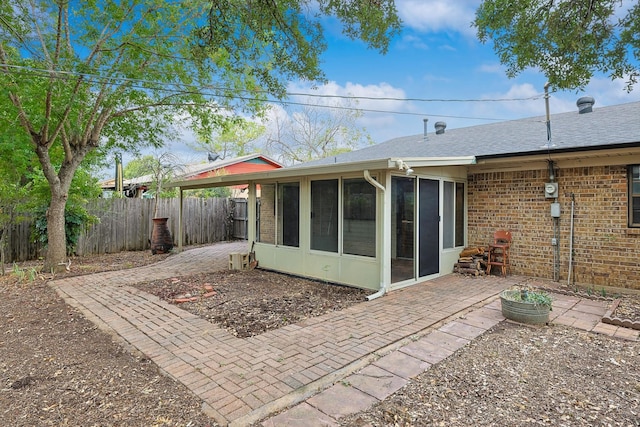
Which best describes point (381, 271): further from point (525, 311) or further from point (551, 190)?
point (551, 190)

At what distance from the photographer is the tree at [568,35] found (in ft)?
11.7

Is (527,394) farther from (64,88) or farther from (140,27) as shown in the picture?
(140,27)

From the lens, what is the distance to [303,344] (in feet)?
12.1

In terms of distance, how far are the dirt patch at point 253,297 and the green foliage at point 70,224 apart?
4.31 meters

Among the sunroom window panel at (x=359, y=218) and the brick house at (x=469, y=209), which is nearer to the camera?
the brick house at (x=469, y=209)

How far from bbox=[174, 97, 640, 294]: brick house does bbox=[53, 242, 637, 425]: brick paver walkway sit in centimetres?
108

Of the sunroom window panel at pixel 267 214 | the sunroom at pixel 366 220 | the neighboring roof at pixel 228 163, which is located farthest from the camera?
the neighboring roof at pixel 228 163

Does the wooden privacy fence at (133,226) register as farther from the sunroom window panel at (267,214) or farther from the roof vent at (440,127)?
the roof vent at (440,127)

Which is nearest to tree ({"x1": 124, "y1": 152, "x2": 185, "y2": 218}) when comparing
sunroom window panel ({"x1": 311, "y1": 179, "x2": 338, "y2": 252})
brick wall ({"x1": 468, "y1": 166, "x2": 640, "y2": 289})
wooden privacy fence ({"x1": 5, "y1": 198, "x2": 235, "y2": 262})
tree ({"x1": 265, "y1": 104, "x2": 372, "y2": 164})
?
wooden privacy fence ({"x1": 5, "y1": 198, "x2": 235, "y2": 262})

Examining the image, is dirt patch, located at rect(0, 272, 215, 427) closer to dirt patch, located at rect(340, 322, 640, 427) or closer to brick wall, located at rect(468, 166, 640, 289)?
dirt patch, located at rect(340, 322, 640, 427)

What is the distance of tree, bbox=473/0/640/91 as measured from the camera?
356cm

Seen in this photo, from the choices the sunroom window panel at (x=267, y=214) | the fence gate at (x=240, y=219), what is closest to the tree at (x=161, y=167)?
the fence gate at (x=240, y=219)

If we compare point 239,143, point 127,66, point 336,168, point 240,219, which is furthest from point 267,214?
point 239,143

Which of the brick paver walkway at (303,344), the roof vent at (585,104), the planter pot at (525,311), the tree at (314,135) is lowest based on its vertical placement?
the brick paver walkway at (303,344)
